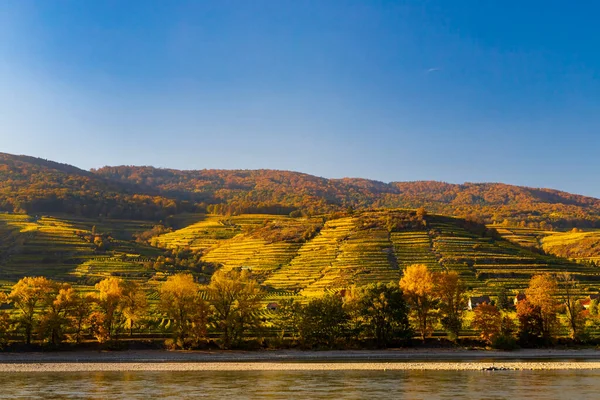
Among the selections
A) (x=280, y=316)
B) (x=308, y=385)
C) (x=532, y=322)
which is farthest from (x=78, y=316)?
(x=532, y=322)

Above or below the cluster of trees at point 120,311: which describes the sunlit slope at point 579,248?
above

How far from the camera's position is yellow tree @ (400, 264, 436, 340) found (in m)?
80.6

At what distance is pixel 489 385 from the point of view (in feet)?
164

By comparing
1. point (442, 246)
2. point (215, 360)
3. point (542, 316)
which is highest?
point (442, 246)

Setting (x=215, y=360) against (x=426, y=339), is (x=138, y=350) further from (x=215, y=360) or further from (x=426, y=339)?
(x=426, y=339)

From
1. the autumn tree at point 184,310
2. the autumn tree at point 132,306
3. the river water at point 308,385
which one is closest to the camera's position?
the river water at point 308,385

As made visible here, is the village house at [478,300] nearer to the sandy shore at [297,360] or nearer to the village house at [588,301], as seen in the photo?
the village house at [588,301]

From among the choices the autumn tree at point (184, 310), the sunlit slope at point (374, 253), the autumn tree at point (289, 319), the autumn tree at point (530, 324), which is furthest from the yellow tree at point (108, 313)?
the autumn tree at point (530, 324)

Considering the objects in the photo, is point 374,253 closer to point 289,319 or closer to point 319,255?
point 319,255

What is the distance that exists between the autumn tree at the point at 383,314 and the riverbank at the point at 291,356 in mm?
2558

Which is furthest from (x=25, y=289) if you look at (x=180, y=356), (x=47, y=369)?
(x=180, y=356)

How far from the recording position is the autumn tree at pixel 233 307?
7650 centimetres

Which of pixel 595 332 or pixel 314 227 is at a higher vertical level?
pixel 314 227

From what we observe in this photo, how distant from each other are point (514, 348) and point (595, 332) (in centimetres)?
1582
